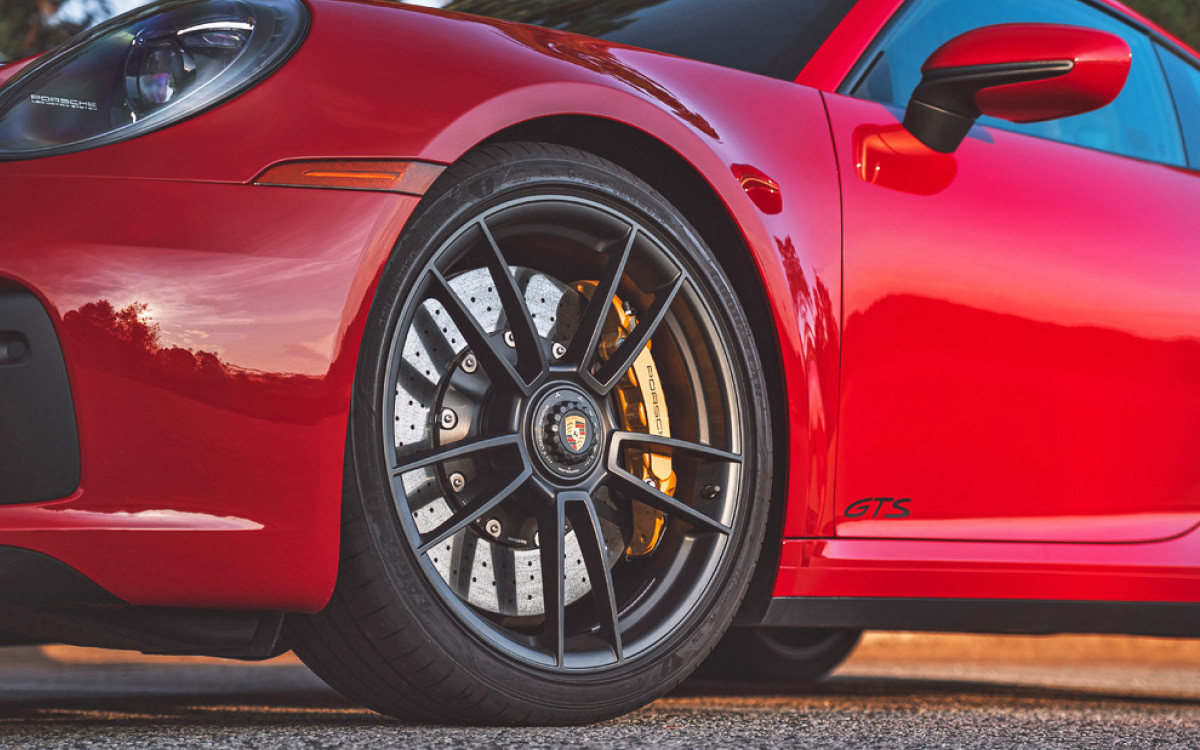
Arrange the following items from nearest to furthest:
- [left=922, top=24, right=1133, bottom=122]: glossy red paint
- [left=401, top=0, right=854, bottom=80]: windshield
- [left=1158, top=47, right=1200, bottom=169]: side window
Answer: [left=922, top=24, right=1133, bottom=122]: glossy red paint < [left=401, top=0, right=854, bottom=80]: windshield < [left=1158, top=47, right=1200, bottom=169]: side window

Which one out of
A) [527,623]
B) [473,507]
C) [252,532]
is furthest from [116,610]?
[527,623]

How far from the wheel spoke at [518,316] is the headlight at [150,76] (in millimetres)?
412

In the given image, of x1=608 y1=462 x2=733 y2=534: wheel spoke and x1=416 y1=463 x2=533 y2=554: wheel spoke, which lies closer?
x1=416 y1=463 x2=533 y2=554: wheel spoke

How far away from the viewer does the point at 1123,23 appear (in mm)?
3398

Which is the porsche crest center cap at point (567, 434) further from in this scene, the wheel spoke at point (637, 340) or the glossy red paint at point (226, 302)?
the glossy red paint at point (226, 302)

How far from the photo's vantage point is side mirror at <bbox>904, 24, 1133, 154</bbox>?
2.53m

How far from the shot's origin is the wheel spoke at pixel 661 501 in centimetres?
211

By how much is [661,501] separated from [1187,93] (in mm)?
2139

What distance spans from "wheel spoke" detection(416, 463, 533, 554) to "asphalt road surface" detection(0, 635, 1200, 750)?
0.26 m

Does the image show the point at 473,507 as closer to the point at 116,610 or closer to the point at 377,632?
the point at 377,632

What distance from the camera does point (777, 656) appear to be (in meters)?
3.89

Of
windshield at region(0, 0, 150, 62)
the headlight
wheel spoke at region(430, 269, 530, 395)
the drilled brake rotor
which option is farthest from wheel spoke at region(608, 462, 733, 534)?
windshield at region(0, 0, 150, 62)

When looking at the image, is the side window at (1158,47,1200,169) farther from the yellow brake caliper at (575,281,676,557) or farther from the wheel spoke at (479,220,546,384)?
the wheel spoke at (479,220,546,384)

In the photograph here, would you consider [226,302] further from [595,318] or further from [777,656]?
[777,656]
